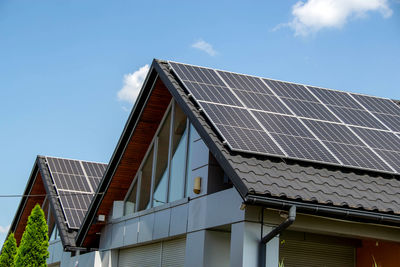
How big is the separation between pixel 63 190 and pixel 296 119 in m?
12.7

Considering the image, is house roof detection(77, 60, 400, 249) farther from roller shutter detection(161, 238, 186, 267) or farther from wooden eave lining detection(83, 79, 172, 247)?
roller shutter detection(161, 238, 186, 267)

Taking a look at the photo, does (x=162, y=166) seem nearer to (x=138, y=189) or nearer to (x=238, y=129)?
(x=138, y=189)

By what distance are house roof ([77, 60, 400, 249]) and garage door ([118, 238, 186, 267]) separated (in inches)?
120

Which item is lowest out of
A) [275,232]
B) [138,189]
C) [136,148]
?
[275,232]

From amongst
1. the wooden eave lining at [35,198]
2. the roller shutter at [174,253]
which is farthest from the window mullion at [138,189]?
the wooden eave lining at [35,198]

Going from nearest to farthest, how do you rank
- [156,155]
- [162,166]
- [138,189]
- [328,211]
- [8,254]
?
[328,211], [162,166], [156,155], [138,189], [8,254]

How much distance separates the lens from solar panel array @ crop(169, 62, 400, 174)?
13.1 m

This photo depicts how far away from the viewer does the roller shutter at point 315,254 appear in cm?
1362

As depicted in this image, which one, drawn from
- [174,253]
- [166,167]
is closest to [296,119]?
[166,167]

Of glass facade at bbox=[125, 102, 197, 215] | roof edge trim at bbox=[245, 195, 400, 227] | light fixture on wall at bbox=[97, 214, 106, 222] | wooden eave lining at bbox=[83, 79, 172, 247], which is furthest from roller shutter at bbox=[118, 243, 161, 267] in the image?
roof edge trim at bbox=[245, 195, 400, 227]

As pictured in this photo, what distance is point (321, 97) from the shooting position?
16.3 m

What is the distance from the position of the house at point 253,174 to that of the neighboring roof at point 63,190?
465 centimetres

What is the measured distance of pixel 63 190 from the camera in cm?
2483

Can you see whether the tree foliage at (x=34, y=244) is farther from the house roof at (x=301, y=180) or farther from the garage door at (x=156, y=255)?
the house roof at (x=301, y=180)
